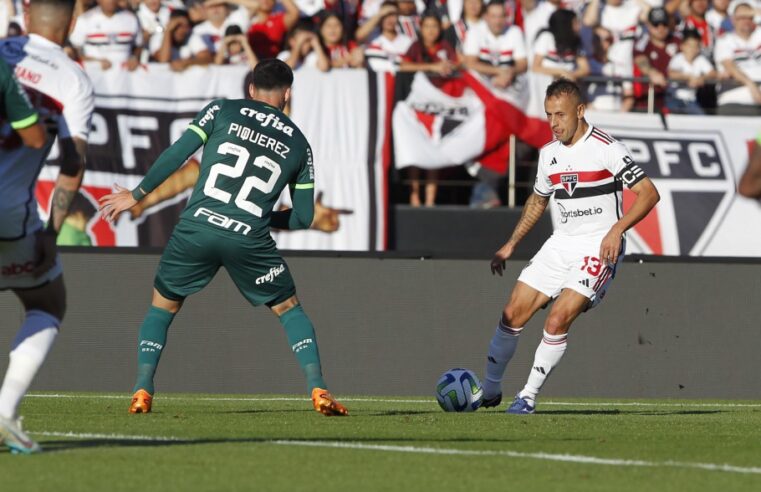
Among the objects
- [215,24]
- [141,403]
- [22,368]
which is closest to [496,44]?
[215,24]

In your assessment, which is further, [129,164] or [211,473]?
[129,164]

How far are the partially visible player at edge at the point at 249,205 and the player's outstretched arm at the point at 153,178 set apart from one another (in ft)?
0.30

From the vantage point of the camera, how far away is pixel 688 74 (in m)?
18.7

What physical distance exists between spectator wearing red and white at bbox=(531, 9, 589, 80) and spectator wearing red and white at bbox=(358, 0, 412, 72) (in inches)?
63.4

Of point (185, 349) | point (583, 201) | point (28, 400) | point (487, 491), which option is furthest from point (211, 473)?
point (185, 349)

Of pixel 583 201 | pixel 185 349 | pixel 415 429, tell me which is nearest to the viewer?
pixel 415 429

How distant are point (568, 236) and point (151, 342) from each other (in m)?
3.21

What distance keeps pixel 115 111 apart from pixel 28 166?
9.46 m

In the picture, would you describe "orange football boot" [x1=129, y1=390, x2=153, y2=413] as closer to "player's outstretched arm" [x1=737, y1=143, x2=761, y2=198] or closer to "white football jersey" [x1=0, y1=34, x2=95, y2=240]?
"white football jersey" [x1=0, y1=34, x2=95, y2=240]

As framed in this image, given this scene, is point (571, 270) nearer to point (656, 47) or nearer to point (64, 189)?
point (64, 189)

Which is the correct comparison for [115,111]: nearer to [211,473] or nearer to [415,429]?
[415,429]

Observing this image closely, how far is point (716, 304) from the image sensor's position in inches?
607

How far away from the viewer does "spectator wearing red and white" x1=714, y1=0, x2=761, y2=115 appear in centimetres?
1831

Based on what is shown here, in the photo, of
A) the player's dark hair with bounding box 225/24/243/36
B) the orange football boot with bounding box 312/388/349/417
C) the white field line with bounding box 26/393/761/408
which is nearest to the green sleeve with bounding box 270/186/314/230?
the orange football boot with bounding box 312/388/349/417
